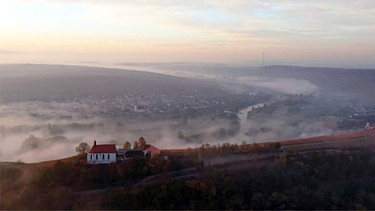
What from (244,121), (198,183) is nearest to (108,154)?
(198,183)

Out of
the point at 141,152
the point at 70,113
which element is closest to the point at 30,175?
the point at 141,152

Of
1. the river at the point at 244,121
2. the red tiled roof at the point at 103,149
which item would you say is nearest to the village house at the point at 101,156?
the red tiled roof at the point at 103,149

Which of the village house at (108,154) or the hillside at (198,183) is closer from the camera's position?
the hillside at (198,183)

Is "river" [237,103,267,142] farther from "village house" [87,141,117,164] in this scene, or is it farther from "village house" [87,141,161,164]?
"village house" [87,141,117,164]

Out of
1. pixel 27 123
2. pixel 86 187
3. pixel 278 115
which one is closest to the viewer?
pixel 86 187

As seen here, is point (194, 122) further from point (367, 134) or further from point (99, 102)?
point (367, 134)

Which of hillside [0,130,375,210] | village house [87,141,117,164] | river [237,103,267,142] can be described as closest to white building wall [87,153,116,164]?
village house [87,141,117,164]

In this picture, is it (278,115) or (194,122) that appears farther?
(278,115)

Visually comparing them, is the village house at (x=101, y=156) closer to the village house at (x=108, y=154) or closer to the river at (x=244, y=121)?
the village house at (x=108, y=154)
